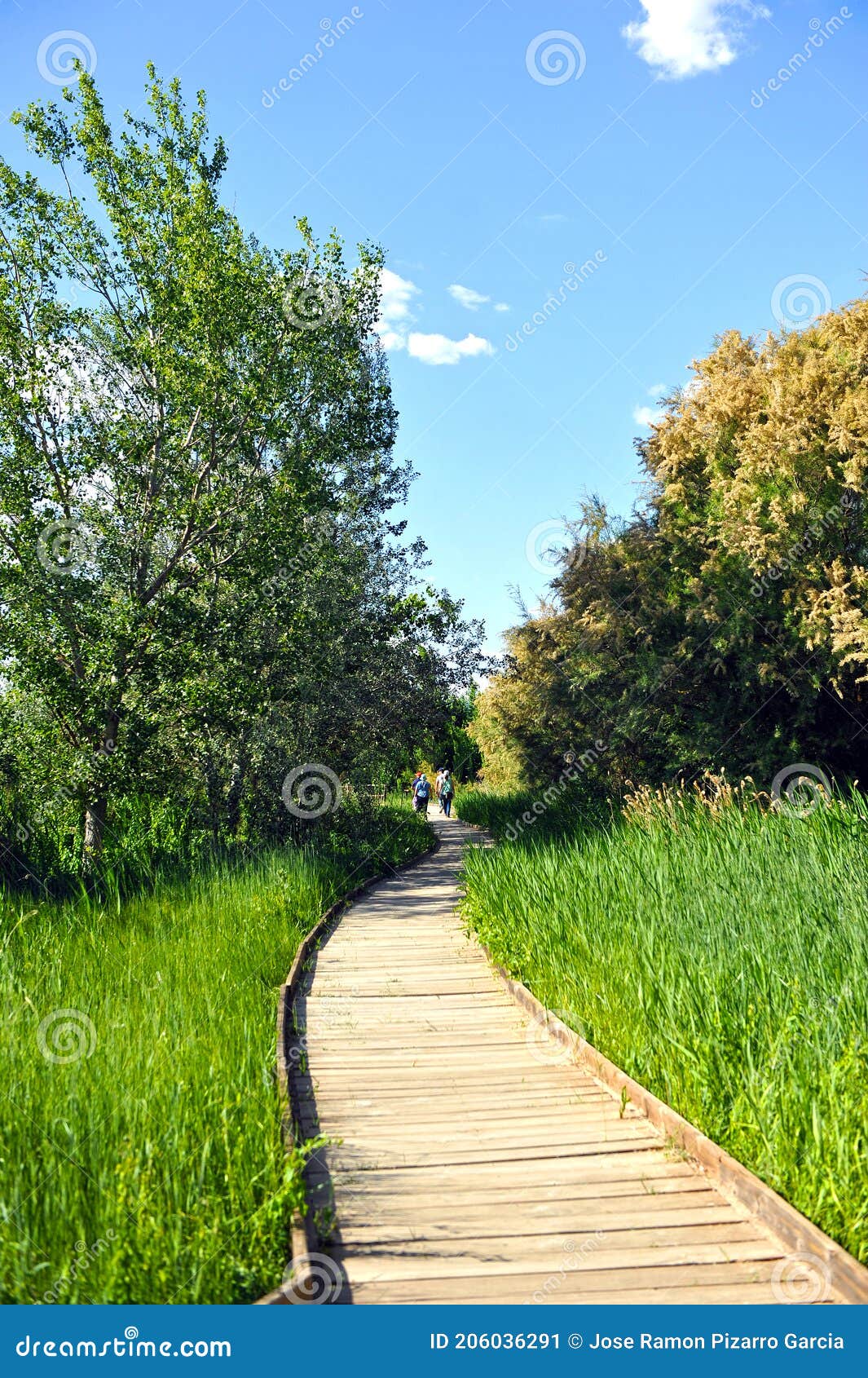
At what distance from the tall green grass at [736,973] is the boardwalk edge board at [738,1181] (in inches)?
3.8

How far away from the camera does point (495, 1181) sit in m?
4.46

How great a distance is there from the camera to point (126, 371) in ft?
45.3

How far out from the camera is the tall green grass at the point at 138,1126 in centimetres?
336

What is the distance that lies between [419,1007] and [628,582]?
1100 centimetres

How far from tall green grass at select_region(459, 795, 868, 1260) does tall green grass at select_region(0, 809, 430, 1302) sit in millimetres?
1956

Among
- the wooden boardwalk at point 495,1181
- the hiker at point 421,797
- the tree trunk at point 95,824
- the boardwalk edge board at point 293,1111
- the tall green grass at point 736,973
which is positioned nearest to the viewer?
the boardwalk edge board at point 293,1111

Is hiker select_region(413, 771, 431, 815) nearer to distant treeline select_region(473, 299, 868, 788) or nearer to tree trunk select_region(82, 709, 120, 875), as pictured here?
distant treeline select_region(473, 299, 868, 788)

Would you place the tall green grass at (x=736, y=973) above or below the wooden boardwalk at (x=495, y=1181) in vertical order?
above

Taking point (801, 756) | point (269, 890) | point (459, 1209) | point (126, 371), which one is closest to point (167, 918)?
point (269, 890)

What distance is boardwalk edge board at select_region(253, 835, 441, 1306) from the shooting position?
3.35 metres

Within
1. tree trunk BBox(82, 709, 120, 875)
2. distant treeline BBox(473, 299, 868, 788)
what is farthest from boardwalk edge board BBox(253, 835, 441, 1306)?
distant treeline BBox(473, 299, 868, 788)

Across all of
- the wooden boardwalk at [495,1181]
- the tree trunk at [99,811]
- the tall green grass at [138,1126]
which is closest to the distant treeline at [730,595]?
the tree trunk at [99,811]

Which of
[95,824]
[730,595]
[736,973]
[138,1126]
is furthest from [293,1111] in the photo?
[730,595]

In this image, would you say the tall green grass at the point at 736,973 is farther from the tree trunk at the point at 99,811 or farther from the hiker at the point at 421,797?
the hiker at the point at 421,797
